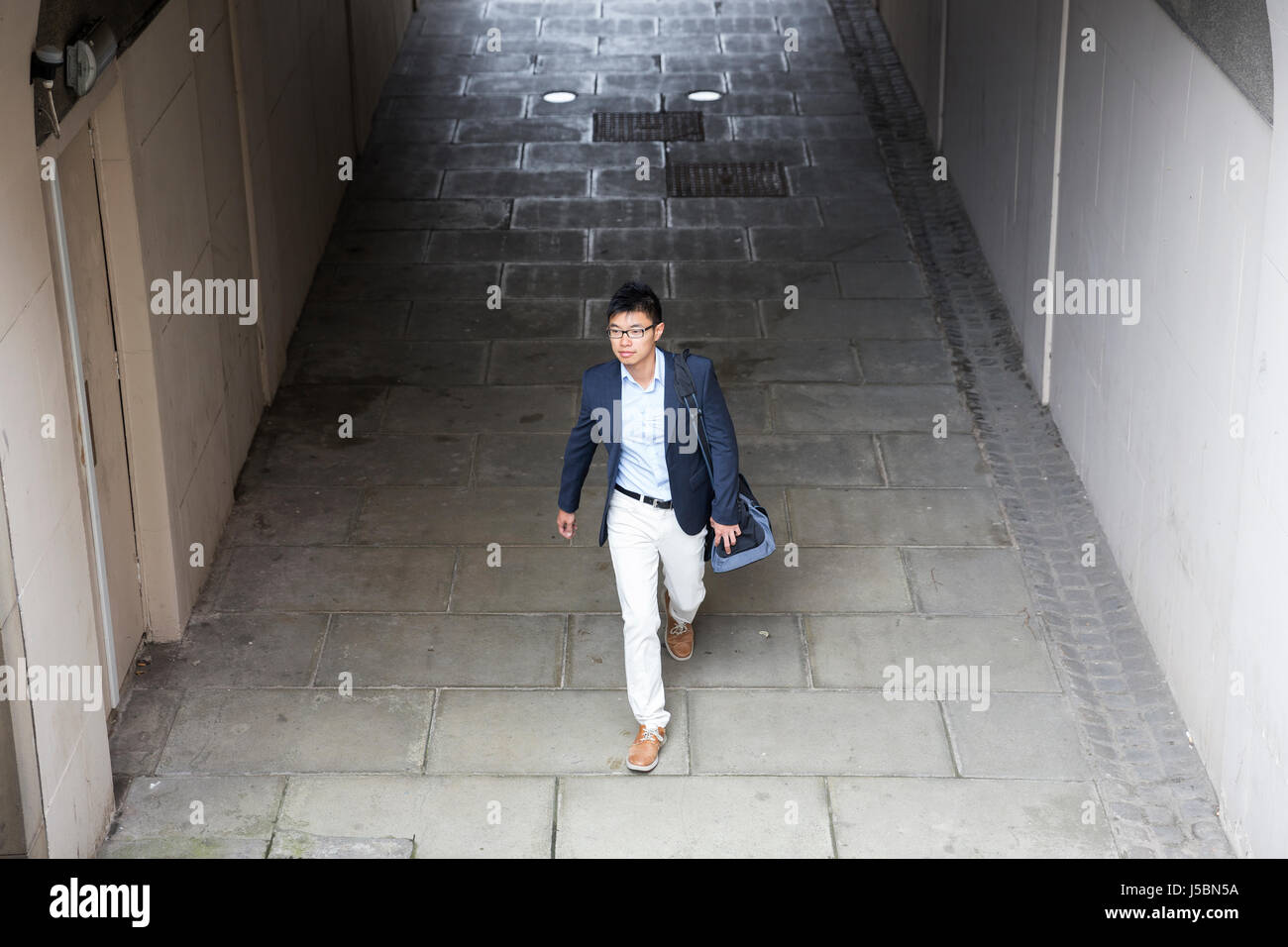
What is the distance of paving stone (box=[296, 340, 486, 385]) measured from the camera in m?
9.77

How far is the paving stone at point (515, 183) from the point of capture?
12.5m

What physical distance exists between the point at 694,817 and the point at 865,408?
3.86m

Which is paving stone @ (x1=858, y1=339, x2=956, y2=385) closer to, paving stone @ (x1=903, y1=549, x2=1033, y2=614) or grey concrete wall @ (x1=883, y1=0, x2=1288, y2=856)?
grey concrete wall @ (x1=883, y1=0, x2=1288, y2=856)

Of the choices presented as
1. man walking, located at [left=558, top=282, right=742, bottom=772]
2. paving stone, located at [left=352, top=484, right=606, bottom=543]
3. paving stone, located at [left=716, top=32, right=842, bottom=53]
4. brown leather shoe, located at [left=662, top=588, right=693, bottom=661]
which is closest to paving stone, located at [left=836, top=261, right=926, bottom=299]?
paving stone, located at [left=352, top=484, right=606, bottom=543]

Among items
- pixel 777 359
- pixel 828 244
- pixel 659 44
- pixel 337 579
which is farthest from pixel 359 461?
pixel 659 44

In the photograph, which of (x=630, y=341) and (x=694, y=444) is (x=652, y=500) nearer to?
(x=694, y=444)

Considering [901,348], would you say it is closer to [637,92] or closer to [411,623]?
[411,623]

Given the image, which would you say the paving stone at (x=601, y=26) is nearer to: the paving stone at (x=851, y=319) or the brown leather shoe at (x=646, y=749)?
the paving stone at (x=851, y=319)

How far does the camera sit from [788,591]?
25.0 ft

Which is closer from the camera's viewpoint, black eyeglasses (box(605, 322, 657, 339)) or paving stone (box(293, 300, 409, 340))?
black eyeglasses (box(605, 322, 657, 339))

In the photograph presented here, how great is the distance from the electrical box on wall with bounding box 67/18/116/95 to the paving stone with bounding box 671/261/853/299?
5.37 m

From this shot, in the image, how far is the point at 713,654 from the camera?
7160mm
